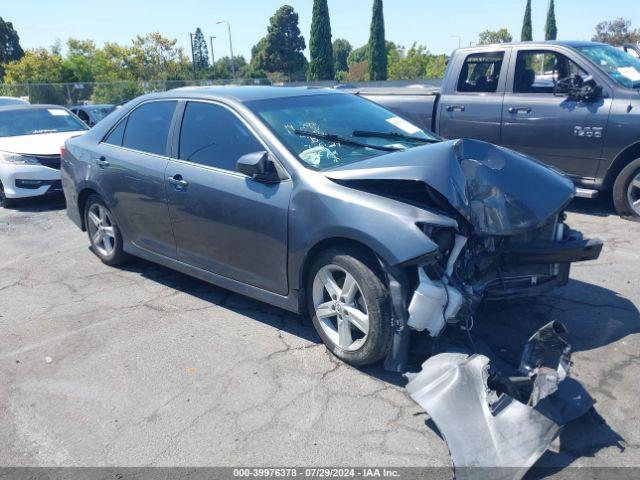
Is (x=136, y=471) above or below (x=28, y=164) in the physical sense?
below

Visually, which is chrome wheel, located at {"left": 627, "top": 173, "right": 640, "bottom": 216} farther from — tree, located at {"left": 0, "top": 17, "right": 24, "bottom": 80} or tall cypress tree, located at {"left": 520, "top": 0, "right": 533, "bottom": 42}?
tree, located at {"left": 0, "top": 17, "right": 24, "bottom": 80}

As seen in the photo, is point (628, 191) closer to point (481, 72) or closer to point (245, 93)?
point (481, 72)

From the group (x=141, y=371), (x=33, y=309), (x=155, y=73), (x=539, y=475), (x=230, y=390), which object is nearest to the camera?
(x=539, y=475)

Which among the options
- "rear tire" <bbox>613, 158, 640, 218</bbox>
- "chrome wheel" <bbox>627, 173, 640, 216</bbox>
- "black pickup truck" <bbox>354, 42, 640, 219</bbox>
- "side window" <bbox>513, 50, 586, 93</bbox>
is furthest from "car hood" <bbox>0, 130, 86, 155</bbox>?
"chrome wheel" <bbox>627, 173, 640, 216</bbox>

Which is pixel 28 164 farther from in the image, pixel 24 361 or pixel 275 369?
pixel 275 369

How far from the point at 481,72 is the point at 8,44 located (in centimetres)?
Result: 7106

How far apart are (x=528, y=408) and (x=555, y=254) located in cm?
131

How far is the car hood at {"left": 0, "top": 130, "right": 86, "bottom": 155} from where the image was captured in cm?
904

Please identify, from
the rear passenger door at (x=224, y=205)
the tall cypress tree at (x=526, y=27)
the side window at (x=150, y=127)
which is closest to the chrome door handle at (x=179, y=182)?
the rear passenger door at (x=224, y=205)

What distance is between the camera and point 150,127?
5156mm

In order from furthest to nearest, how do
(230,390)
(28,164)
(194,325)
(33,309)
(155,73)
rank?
(155,73)
(28,164)
(33,309)
(194,325)
(230,390)

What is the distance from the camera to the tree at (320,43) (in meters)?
53.2

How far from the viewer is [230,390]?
359cm

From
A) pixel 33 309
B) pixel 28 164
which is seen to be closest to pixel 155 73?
pixel 28 164
